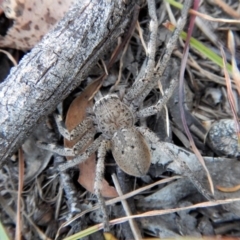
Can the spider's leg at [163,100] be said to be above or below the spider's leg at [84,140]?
below

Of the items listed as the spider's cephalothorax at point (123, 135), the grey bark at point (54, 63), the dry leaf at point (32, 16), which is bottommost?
the spider's cephalothorax at point (123, 135)

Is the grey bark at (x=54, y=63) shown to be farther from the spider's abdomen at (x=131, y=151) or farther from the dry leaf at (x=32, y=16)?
the spider's abdomen at (x=131, y=151)

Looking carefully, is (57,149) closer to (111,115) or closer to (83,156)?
(83,156)

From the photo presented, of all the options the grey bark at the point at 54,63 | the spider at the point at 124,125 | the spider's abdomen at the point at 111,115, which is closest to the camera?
the grey bark at the point at 54,63

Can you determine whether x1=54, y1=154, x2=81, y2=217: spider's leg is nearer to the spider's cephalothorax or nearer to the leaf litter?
the leaf litter

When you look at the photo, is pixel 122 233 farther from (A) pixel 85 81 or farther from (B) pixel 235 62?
(B) pixel 235 62

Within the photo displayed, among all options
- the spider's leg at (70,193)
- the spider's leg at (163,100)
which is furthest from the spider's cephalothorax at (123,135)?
the spider's leg at (70,193)
